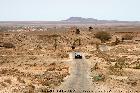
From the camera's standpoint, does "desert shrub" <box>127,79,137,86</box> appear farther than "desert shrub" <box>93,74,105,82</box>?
No

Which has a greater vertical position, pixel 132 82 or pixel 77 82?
pixel 77 82

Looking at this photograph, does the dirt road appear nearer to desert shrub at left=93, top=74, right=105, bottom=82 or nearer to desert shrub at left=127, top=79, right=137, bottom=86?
desert shrub at left=93, top=74, right=105, bottom=82

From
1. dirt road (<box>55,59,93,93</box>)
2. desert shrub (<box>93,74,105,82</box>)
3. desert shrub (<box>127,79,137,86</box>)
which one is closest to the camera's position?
dirt road (<box>55,59,93,93</box>)

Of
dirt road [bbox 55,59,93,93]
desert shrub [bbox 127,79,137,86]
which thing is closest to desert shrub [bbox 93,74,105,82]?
dirt road [bbox 55,59,93,93]

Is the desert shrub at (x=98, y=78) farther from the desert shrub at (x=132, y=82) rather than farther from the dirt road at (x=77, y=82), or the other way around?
the desert shrub at (x=132, y=82)

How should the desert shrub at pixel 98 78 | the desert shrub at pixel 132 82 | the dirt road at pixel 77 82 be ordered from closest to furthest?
the dirt road at pixel 77 82 < the desert shrub at pixel 132 82 < the desert shrub at pixel 98 78

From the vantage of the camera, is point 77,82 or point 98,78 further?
point 98,78

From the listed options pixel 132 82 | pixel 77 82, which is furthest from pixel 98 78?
pixel 77 82

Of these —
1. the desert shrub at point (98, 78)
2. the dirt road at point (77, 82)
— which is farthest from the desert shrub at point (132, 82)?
the dirt road at point (77, 82)

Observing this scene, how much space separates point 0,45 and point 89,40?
30.7 m

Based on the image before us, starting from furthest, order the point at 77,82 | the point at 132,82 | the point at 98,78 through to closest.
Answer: the point at 98,78 < the point at 132,82 < the point at 77,82

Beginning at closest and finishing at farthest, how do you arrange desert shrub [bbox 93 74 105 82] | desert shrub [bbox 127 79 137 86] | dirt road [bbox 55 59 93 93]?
dirt road [bbox 55 59 93 93]
desert shrub [bbox 127 79 137 86]
desert shrub [bbox 93 74 105 82]

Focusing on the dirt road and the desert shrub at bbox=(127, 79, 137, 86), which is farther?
the desert shrub at bbox=(127, 79, 137, 86)

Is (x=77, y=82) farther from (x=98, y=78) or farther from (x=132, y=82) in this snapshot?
(x=132, y=82)
